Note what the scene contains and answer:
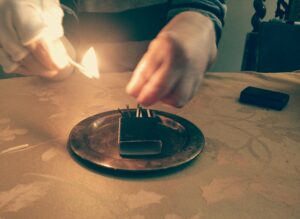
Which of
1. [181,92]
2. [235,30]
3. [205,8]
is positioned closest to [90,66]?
[181,92]

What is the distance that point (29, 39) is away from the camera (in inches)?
23.8

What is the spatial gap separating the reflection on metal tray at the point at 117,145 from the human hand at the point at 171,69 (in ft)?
0.25

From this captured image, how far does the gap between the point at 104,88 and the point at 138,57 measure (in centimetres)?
43

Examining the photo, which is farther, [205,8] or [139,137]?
[205,8]

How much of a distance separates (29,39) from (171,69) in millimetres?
287

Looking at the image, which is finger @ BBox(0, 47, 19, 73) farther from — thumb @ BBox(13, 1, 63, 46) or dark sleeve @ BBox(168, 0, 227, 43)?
dark sleeve @ BBox(168, 0, 227, 43)

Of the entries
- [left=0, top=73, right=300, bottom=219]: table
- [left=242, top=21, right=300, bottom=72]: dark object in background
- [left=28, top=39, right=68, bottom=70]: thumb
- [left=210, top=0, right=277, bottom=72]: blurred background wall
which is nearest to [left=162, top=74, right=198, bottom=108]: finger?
[left=0, top=73, right=300, bottom=219]: table

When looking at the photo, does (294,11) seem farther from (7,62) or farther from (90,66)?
(7,62)

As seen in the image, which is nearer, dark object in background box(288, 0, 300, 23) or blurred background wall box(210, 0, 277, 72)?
dark object in background box(288, 0, 300, 23)

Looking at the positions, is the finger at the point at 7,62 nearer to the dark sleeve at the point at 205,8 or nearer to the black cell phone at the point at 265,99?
the dark sleeve at the point at 205,8

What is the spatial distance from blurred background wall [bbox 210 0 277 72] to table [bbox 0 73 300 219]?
1475 millimetres

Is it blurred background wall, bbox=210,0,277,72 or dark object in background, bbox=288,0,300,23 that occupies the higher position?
dark object in background, bbox=288,0,300,23

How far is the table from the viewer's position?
16.9 inches

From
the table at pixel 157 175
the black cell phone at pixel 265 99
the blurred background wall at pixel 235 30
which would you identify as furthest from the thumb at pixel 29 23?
the blurred background wall at pixel 235 30
